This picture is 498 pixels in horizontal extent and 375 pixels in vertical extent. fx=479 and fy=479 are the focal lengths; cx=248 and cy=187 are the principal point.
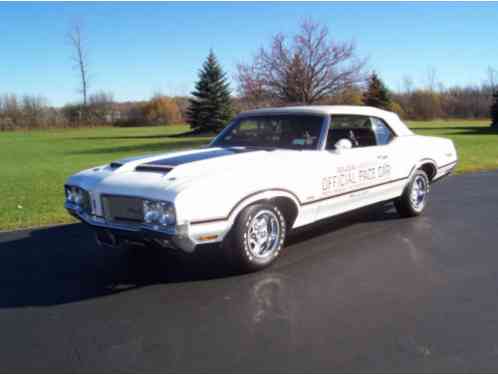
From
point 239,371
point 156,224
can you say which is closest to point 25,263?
point 156,224

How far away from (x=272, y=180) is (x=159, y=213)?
3.81 ft

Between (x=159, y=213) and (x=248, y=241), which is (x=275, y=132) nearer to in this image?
(x=248, y=241)

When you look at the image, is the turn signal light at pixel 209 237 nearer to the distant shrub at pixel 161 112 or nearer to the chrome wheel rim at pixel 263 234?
the chrome wheel rim at pixel 263 234

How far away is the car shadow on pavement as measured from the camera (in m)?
4.30

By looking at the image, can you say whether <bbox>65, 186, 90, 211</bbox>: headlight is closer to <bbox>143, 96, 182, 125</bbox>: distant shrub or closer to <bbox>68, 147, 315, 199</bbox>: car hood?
<bbox>68, 147, 315, 199</bbox>: car hood

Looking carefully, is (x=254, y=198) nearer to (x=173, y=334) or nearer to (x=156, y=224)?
(x=156, y=224)

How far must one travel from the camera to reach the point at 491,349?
3088 millimetres

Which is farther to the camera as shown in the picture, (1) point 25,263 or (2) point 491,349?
(1) point 25,263

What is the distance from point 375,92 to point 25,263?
174 ft

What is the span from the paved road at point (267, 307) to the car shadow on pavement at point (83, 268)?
0.02m

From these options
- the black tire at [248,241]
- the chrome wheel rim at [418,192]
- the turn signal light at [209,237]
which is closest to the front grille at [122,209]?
the turn signal light at [209,237]

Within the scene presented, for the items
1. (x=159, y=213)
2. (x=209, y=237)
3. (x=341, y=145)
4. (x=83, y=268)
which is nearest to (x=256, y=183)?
(x=209, y=237)

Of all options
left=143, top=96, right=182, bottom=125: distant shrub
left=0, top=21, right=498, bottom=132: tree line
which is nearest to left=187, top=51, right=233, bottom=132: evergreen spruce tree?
left=0, top=21, right=498, bottom=132: tree line

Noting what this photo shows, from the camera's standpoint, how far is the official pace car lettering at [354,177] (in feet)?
17.2
